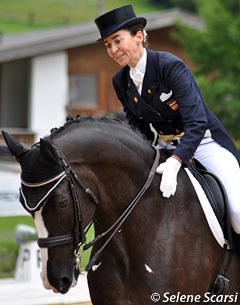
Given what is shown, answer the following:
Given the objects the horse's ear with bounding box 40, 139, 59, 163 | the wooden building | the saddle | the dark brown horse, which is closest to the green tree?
the wooden building

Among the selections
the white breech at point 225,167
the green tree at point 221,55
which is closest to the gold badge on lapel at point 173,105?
the white breech at point 225,167

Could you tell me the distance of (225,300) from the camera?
4602 millimetres

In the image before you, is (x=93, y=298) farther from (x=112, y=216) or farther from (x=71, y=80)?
(x=71, y=80)

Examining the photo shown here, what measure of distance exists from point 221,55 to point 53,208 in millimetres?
18516

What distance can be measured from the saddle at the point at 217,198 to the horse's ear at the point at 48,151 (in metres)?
1.01

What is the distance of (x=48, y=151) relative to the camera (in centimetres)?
380

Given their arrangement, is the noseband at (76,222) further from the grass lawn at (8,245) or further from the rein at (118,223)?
the grass lawn at (8,245)

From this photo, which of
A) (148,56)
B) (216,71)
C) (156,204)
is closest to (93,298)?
(156,204)

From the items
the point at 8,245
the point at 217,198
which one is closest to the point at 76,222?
the point at 217,198

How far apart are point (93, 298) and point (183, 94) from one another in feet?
4.22

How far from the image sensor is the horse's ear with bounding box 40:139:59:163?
149 inches

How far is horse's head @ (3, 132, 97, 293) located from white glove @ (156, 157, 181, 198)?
575 mm

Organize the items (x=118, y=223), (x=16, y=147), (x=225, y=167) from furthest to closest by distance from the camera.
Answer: (x=225, y=167), (x=118, y=223), (x=16, y=147)

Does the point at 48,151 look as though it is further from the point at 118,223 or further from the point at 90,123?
the point at 118,223
